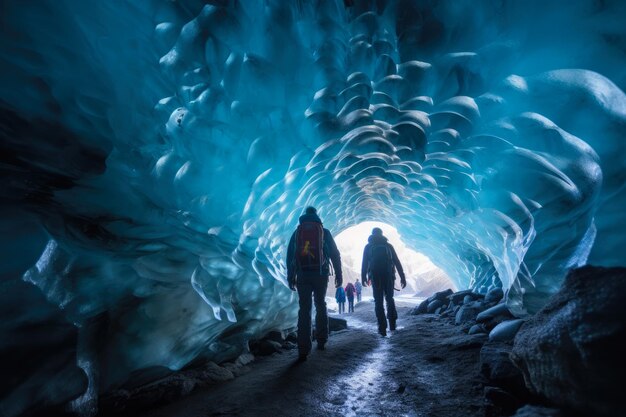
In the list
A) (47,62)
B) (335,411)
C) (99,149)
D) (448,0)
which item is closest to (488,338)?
(335,411)

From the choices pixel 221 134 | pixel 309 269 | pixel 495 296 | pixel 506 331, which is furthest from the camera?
pixel 495 296

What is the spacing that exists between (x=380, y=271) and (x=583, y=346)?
370cm

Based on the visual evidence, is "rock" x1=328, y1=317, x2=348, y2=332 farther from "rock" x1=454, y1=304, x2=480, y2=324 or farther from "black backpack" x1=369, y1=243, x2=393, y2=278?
"rock" x1=454, y1=304, x2=480, y2=324

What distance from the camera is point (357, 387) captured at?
7.91 ft

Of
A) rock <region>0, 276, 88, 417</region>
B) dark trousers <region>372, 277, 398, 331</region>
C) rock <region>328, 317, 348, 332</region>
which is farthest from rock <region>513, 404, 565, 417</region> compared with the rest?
rock <region>328, 317, 348, 332</region>

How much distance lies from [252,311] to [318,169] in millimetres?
2549

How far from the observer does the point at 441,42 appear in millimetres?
2520

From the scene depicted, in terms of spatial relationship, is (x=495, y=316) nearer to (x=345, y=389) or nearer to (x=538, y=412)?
(x=345, y=389)

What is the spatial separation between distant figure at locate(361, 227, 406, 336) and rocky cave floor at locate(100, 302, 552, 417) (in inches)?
52.8

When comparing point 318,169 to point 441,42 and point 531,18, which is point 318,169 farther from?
point 531,18

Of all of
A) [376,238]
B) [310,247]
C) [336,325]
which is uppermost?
[376,238]

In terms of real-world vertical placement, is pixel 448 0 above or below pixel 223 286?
above

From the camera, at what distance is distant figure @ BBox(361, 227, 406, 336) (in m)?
Answer: 4.72

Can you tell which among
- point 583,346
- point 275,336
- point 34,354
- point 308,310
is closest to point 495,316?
point 308,310
